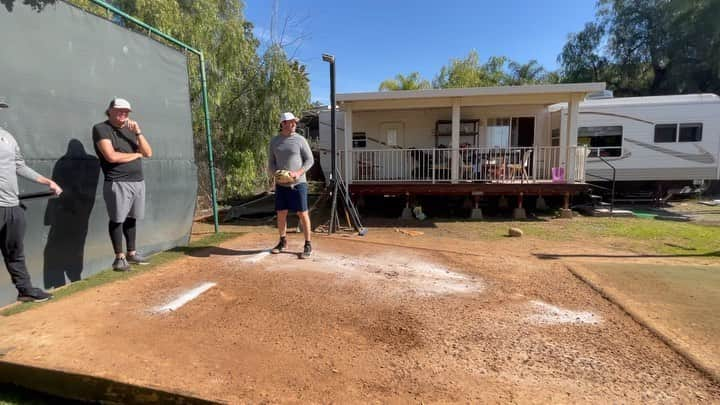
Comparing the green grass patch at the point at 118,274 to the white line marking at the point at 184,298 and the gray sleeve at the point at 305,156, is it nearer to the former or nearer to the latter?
the white line marking at the point at 184,298

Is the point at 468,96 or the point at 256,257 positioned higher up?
the point at 468,96

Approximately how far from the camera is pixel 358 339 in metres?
2.37

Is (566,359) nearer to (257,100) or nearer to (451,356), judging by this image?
(451,356)

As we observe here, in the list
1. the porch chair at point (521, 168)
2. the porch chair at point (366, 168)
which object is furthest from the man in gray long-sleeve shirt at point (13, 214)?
the porch chair at point (521, 168)

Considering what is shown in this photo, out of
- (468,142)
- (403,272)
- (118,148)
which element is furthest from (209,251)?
(468,142)

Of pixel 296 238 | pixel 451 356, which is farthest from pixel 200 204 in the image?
pixel 451 356

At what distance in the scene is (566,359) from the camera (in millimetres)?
2158

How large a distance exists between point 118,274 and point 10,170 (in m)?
1.30

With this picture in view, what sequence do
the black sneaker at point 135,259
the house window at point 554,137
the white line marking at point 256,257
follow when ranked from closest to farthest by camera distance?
the black sneaker at point 135,259, the white line marking at point 256,257, the house window at point 554,137

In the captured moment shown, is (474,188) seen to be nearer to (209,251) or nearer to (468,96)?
(468,96)

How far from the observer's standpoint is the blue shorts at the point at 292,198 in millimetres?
4305

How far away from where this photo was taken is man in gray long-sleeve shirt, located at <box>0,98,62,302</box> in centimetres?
264

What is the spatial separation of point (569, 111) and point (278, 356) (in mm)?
8667

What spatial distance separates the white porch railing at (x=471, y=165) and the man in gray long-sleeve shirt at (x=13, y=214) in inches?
258
